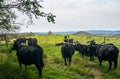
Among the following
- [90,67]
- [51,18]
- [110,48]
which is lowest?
[90,67]

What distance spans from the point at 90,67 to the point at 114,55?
8.95 feet

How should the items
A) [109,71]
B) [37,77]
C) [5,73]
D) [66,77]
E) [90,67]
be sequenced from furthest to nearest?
[90,67]
[109,71]
[66,77]
[37,77]
[5,73]

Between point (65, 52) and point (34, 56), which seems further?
point (65, 52)

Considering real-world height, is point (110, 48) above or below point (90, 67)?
above

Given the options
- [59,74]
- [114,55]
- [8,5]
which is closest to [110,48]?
[114,55]

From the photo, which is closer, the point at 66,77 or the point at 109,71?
the point at 66,77

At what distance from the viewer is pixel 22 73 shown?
59.5ft

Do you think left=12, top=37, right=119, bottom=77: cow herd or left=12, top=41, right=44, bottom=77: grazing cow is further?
left=12, top=37, right=119, bottom=77: cow herd

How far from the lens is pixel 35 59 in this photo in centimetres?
1883

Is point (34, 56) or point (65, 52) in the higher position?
point (34, 56)

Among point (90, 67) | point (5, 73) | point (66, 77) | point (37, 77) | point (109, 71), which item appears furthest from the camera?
point (90, 67)

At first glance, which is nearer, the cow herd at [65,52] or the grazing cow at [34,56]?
the grazing cow at [34,56]

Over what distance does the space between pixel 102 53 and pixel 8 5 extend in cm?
1129

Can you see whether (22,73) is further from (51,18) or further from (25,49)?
(51,18)
